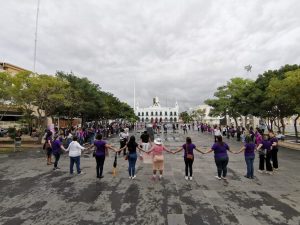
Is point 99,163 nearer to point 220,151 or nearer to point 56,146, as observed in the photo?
point 56,146

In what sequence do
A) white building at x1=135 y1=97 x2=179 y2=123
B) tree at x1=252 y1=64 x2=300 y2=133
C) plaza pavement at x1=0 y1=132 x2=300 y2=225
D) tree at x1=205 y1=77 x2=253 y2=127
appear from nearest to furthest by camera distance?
plaza pavement at x1=0 y1=132 x2=300 y2=225 < tree at x1=252 y1=64 x2=300 y2=133 < tree at x1=205 y1=77 x2=253 y2=127 < white building at x1=135 y1=97 x2=179 y2=123

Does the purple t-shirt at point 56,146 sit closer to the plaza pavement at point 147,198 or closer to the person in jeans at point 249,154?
the plaza pavement at point 147,198

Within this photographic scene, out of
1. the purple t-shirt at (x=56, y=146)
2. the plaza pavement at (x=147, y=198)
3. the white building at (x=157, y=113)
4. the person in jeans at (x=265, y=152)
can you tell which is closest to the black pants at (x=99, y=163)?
the plaza pavement at (x=147, y=198)

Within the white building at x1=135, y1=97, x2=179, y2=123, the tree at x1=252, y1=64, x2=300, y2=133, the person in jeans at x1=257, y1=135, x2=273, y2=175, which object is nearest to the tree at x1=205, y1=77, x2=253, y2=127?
the tree at x1=252, y1=64, x2=300, y2=133

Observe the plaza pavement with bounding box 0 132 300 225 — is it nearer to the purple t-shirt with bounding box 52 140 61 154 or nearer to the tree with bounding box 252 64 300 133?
the purple t-shirt with bounding box 52 140 61 154

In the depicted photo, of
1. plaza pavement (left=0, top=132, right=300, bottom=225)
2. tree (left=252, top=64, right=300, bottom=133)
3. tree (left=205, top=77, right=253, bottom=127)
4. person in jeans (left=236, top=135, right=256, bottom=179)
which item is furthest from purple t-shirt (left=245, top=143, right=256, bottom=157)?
tree (left=205, top=77, right=253, bottom=127)

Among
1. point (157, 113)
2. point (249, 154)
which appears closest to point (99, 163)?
point (249, 154)

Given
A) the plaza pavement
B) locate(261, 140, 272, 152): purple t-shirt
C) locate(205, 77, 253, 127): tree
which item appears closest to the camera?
the plaza pavement

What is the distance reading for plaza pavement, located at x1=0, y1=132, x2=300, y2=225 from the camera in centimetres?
668

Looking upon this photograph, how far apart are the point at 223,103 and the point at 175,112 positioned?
406ft

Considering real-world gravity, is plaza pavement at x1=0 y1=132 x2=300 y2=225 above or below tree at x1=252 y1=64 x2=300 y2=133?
below

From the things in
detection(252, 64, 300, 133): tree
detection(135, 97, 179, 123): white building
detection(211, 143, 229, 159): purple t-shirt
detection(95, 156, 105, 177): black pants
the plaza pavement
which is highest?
detection(135, 97, 179, 123): white building

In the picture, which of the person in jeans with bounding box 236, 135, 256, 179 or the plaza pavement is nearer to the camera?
the plaza pavement

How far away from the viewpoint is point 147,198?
830cm
